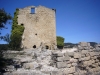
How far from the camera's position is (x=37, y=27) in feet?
83.0

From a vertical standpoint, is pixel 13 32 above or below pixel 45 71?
above

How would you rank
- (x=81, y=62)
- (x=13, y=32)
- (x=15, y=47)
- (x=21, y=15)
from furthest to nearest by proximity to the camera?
(x=21, y=15) < (x=13, y=32) < (x=15, y=47) < (x=81, y=62)

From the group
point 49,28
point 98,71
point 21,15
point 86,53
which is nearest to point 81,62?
point 86,53

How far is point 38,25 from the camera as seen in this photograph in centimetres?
2541

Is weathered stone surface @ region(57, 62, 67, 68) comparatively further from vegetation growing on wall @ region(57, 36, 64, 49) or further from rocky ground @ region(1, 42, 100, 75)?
vegetation growing on wall @ region(57, 36, 64, 49)

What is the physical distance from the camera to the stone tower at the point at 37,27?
971 inches

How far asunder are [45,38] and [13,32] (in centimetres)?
726

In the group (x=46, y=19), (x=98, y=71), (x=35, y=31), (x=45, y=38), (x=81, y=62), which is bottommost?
(x=98, y=71)

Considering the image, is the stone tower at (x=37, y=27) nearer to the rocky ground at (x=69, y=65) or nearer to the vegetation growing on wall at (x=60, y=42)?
the vegetation growing on wall at (x=60, y=42)

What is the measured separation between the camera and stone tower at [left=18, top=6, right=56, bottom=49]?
971 inches

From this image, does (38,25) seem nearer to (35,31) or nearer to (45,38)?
(35,31)

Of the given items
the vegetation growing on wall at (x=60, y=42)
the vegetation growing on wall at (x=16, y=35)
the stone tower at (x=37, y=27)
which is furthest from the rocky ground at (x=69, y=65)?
the vegetation growing on wall at (x=60, y=42)

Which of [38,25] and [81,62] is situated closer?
[81,62]

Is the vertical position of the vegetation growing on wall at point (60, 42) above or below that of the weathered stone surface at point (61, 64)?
above
